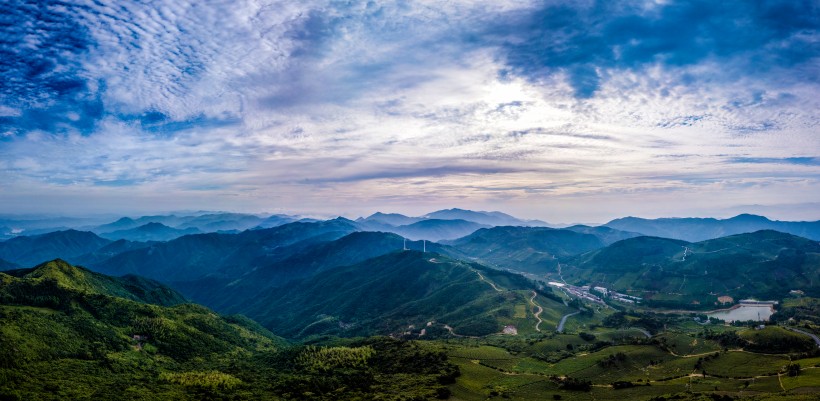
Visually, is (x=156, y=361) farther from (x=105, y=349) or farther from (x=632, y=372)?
(x=632, y=372)

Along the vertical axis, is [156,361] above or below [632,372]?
above

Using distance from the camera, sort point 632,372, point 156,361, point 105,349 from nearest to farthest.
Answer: point 632,372 → point 105,349 → point 156,361

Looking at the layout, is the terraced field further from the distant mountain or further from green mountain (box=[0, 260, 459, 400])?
the distant mountain

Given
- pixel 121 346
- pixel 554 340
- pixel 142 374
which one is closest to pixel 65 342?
pixel 121 346

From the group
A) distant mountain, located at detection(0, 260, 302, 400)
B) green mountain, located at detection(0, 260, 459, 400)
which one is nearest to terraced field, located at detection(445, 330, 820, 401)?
green mountain, located at detection(0, 260, 459, 400)

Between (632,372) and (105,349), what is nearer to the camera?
(632,372)

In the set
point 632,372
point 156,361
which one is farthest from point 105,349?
point 632,372

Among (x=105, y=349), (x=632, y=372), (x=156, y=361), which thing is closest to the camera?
(x=632, y=372)

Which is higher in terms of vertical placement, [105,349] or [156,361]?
[105,349]

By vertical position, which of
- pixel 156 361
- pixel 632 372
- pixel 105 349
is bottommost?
pixel 632 372
